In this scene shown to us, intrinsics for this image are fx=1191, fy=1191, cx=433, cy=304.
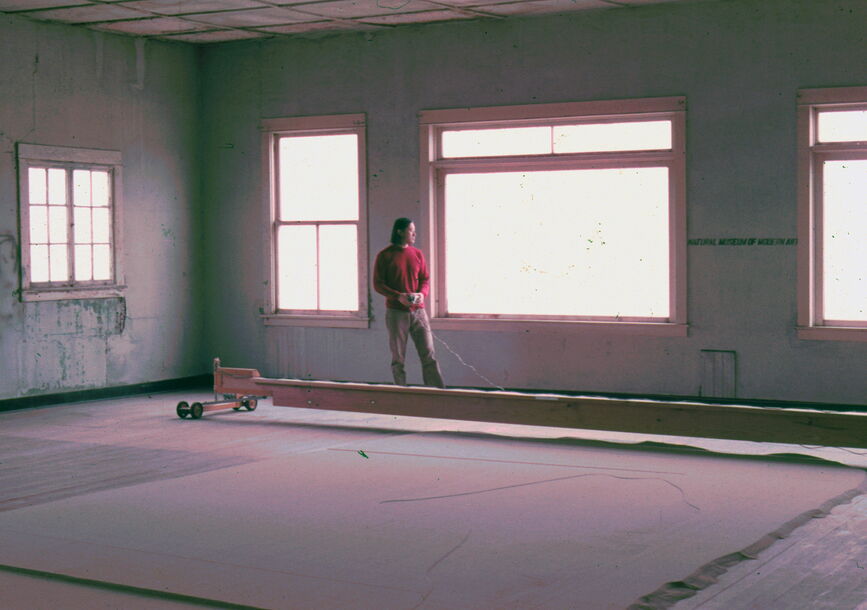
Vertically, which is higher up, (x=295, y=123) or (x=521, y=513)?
(x=295, y=123)

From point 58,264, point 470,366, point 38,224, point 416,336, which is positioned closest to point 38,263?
point 58,264

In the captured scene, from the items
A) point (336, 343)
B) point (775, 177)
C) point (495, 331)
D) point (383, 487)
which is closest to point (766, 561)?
point (383, 487)

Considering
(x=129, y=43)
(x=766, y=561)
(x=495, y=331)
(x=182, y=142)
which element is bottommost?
(x=766, y=561)


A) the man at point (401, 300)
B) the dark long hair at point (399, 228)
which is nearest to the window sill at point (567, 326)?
the man at point (401, 300)

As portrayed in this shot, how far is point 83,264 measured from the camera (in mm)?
10383

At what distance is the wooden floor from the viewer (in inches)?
178

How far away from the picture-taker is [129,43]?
35.3 feet

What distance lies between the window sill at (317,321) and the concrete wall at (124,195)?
85 cm

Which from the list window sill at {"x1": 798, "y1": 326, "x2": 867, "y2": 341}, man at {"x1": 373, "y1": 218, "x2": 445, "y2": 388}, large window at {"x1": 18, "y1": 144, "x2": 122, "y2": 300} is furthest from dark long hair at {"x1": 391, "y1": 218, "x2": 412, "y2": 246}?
window sill at {"x1": 798, "y1": 326, "x2": 867, "y2": 341}

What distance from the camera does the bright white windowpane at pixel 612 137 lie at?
9453mm

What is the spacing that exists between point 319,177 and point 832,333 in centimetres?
476

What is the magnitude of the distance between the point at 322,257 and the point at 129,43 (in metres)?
2.59

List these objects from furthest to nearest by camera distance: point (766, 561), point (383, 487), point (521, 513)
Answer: point (383, 487), point (521, 513), point (766, 561)

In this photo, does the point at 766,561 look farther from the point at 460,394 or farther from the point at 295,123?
the point at 295,123
